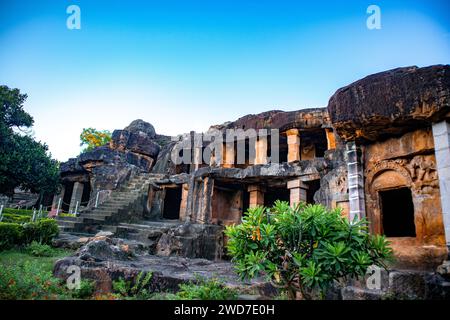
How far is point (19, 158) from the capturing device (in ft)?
65.6

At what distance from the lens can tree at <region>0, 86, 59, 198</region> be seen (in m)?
20.0

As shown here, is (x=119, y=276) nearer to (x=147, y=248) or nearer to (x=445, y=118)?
(x=147, y=248)

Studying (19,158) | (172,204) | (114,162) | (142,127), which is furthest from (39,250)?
(142,127)

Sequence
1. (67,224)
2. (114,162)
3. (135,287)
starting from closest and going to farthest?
(135,287), (67,224), (114,162)

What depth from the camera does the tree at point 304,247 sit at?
3889mm

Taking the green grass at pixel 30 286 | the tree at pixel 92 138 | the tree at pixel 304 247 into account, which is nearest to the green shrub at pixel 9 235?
the green grass at pixel 30 286

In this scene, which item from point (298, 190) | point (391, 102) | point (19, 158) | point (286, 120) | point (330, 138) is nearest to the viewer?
point (391, 102)

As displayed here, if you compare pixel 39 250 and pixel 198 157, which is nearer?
pixel 39 250

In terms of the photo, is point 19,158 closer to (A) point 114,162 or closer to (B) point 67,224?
(A) point 114,162

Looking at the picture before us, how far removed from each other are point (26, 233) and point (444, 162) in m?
12.8

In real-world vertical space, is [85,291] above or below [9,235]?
below

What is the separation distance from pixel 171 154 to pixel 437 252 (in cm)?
1895

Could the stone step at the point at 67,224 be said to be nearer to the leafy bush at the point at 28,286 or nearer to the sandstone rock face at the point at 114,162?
the sandstone rock face at the point at 114,162

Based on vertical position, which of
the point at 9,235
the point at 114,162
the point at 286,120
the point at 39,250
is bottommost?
the point at 39,250
